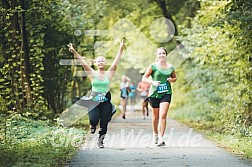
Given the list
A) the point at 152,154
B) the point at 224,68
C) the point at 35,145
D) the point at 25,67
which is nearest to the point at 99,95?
the point at 35,145

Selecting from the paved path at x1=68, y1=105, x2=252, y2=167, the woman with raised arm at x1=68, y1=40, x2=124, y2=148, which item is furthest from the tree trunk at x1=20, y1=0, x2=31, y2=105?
the woman with raised arm at x1=68, y1=40, x2=124, y2=148

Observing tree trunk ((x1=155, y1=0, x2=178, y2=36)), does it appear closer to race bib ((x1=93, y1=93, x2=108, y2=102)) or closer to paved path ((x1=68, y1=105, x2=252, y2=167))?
paved path ((x1=68, y1=105, x2=252, y2=167))

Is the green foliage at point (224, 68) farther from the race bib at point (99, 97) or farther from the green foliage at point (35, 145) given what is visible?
the green foliage at point (35, 145)

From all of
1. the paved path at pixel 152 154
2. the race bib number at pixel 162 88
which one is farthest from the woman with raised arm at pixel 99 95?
the race bib number at pixel 162 88

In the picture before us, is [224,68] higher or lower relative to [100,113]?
higher

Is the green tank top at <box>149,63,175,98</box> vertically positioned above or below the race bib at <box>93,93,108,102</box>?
above

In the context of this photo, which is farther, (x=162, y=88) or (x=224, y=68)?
(x=224, y=68)

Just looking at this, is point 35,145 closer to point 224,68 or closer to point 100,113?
point 100,113

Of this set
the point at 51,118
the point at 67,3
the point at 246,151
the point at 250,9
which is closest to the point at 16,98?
the point at 51,118

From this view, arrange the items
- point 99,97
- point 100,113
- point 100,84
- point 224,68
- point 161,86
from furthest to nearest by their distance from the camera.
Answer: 1. point 224,68
2. point 161,86
3. point 100,113
4. point 100,84
5. point 99,97

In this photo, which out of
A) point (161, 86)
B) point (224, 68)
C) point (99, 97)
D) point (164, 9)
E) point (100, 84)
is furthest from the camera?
point (164, 9)

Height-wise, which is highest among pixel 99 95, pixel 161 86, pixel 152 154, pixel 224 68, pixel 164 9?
Answer: pixel 164 9

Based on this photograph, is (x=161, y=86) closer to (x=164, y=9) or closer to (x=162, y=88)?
(x=162, y=88)

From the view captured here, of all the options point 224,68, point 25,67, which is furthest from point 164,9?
point 25,67
